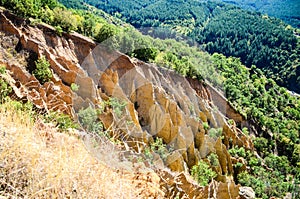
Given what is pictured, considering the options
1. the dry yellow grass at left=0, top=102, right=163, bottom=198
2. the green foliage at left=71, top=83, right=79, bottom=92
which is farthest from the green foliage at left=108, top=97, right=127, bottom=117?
the dry yellow grass at left=0, top=102, right=163, bottom=198

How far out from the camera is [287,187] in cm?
2900

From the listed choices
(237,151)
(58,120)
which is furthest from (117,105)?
(237,151)

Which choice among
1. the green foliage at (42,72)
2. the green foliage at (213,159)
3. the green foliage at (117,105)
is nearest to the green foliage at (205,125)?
the green foliage at (213,159)

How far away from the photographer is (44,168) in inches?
167

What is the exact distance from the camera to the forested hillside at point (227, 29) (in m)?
80.2

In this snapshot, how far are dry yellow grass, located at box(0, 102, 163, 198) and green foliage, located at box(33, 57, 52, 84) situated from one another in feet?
50.4

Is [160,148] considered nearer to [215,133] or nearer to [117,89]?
[117,89]

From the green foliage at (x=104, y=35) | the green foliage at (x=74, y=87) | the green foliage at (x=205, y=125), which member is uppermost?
the green foliage at (x=104, y=35)

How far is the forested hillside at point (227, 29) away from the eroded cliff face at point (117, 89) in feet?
136

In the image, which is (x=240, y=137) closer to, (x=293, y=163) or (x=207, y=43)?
(x=293, y=163)

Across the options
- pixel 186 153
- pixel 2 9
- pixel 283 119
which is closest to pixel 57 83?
pixel 2 9

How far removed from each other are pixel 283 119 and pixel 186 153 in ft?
93.3

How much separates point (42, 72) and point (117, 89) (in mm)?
4948

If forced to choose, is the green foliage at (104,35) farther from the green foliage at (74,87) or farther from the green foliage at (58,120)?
the green foliage at (58,120)
